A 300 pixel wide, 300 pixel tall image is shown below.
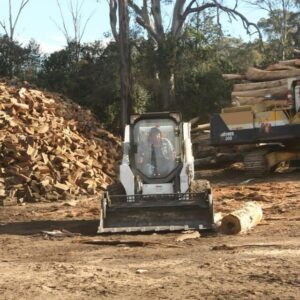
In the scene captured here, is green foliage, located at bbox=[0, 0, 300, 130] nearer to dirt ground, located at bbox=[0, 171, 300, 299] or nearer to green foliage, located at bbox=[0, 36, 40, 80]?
green foliage, located at bbox=[0, 36, 40, 80]

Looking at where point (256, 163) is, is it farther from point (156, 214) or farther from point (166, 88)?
point (166, 88)

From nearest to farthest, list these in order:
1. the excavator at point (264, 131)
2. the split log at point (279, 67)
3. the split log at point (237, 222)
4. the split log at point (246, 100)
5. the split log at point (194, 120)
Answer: the split log at point (237, 222) → the excavator at point (264, 131) → the split log at point (246, 100) → the split log at point (279, 67) → the split log at point (194, 120)

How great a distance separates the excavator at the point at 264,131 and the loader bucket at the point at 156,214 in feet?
30.2

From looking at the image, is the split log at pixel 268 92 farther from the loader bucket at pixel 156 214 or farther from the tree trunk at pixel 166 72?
the loader bucket at pixel 156 214

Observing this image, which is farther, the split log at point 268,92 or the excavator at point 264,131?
the split log at point 268,92

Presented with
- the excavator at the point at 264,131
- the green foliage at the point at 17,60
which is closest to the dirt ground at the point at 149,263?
the excavator at the point at 264,131

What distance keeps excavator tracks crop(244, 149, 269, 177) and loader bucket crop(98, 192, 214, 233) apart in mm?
9712

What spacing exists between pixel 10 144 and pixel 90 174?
2454mm

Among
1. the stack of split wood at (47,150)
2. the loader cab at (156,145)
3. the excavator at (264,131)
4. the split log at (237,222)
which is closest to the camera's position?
the split log at (237,222)

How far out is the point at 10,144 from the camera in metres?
16.9

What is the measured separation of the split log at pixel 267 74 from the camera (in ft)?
71.2

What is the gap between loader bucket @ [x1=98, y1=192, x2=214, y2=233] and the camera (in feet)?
32.7

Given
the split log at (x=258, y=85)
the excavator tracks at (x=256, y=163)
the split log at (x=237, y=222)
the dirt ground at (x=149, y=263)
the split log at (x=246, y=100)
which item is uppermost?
the split log at (x=258, y=85)

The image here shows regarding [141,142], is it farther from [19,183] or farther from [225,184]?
[225,184]
